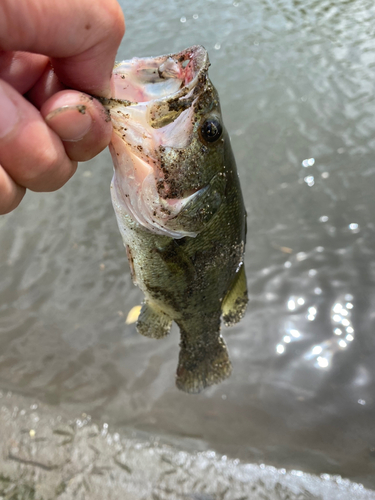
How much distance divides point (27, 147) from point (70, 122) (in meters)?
0.11

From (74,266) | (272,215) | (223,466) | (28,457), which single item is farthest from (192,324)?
(272,215)

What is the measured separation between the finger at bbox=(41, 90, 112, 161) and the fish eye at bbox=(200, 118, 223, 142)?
1.51 feet

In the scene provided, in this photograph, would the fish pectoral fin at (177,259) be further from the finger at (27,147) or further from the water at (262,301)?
the water at (262,301)

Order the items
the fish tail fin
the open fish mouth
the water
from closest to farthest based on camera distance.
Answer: the open fish mouth
the fish tail fin
the water

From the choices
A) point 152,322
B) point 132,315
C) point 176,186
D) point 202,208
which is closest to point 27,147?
point 176,186

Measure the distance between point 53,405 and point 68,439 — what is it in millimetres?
313

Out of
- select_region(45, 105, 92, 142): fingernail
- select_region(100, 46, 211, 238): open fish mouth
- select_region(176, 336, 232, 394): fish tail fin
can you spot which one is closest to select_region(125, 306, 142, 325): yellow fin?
select_region(176, 336, 232, 394): fish tail fin

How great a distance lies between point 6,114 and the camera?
0.77m

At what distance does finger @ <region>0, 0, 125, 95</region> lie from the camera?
681mm

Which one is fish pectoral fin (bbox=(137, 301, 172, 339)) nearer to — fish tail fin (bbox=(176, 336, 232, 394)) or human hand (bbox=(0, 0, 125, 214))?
fish tail fin (bbox=(176, 336, 232, 394))

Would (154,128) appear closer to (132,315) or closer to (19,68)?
(19,68)

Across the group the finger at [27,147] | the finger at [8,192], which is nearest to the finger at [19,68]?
the finger at [27,147]

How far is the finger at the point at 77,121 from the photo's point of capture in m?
0.84

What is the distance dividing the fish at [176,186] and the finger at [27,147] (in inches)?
8.2
